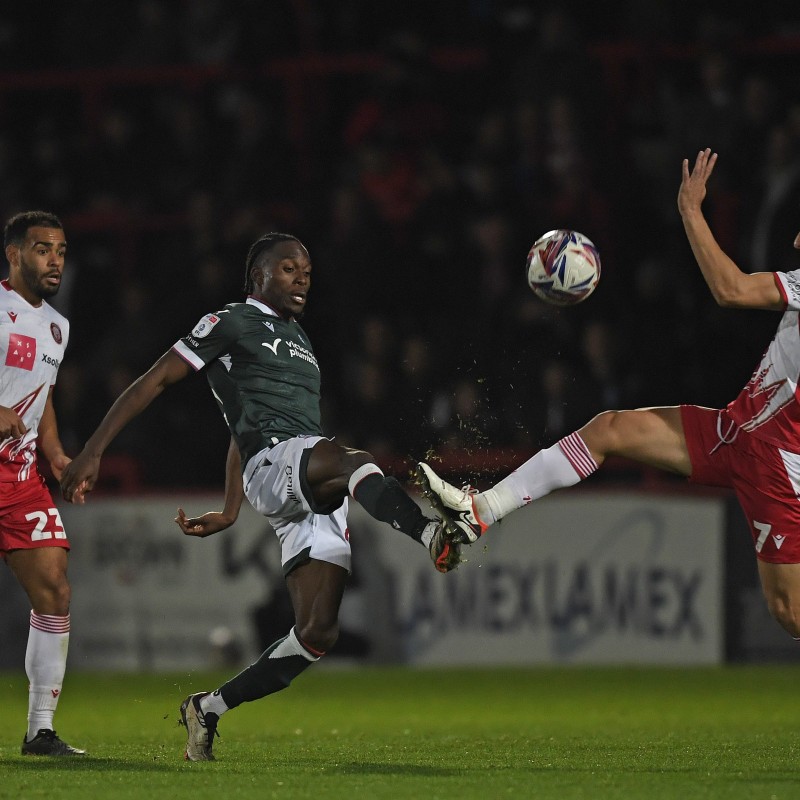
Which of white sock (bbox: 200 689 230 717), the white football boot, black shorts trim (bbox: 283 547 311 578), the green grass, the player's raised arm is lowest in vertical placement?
the green grass

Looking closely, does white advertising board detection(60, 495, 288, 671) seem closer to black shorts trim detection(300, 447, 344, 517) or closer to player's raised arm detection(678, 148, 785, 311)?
black shorts trim detection(300, 447, 344, 517)

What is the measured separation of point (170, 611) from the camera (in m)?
12.0

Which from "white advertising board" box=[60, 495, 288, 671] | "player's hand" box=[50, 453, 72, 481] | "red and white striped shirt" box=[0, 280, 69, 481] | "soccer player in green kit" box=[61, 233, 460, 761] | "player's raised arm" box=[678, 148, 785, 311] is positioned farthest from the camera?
"white advertising board" box=[60, 495, 288, 671]

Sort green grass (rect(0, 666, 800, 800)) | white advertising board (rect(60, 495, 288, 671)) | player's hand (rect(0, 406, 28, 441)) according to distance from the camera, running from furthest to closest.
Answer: white advertising board (rect(60, 495, 288, 671)) < player's hand (rect(0, 406, 28, 441)) < green grass (rect(0, 666, 800, 800))

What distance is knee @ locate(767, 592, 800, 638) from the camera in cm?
627

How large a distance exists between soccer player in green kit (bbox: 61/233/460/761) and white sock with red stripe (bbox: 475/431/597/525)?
1.42 feet

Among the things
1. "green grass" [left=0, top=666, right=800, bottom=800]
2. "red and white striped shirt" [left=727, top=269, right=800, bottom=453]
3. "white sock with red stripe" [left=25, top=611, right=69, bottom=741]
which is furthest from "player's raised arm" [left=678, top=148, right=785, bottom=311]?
"white sock with red stripe" [left=25, top=611, right=69, bottom=741]

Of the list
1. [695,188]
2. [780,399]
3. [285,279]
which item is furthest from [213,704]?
[695,188]

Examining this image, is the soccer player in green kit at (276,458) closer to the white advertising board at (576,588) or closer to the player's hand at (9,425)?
the player's hand at (9,425)

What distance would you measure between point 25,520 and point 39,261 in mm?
1175

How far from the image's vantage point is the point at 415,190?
1302 cm

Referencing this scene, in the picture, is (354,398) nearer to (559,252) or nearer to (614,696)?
(614,696)

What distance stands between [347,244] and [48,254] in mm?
5816

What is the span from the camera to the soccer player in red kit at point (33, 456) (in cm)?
675
